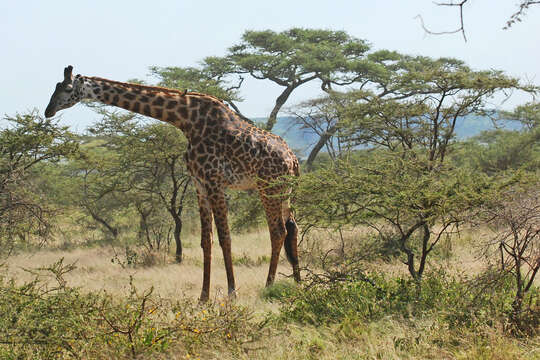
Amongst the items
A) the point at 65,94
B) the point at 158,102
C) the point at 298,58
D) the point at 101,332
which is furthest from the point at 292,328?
the point at 298,58

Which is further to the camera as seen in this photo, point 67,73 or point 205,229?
point 205,229

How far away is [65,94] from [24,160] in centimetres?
327

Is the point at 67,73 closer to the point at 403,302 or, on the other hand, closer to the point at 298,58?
the point at 403,302

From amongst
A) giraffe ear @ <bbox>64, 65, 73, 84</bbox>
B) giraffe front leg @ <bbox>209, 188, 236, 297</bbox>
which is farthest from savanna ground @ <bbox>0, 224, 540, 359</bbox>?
giraffe ear @ <bbox>64, 65, 73, 84</bbox>

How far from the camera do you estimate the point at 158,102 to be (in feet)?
23.9

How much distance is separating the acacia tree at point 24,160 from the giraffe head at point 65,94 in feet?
6.88

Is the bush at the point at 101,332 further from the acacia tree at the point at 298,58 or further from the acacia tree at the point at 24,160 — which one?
the acacia tree at the point at 298,58

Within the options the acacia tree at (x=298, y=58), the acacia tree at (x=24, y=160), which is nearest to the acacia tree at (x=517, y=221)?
the acacia tree at (x=24, y=160)

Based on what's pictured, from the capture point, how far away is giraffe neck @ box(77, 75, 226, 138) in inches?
282

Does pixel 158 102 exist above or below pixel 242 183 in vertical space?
above

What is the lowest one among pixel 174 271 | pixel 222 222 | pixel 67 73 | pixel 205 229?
pixel 174 271

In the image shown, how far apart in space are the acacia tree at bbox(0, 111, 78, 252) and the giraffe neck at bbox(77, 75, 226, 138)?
244 centimetres

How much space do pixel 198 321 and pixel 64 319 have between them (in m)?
1.14

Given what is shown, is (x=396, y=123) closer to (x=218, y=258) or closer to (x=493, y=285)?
(x=218, y=258)
